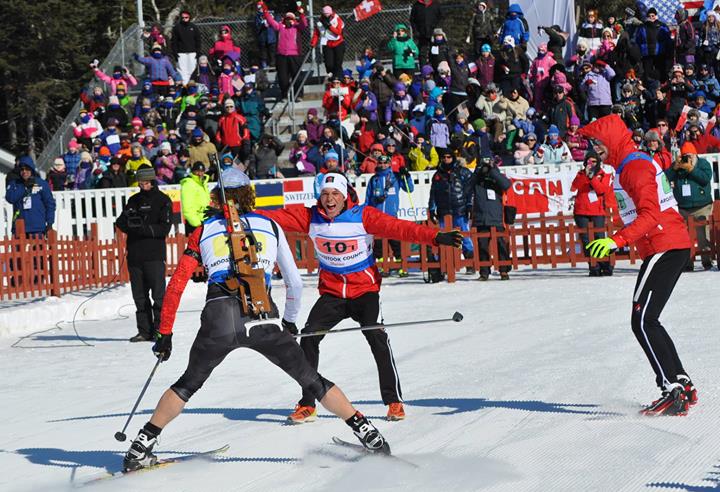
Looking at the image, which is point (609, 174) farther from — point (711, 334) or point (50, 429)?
point (50, 429)

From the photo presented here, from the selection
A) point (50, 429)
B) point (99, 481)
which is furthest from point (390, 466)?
point (50, 429)

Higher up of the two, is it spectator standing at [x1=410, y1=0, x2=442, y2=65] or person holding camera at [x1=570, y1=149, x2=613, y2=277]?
spectator standing at [x1=410, y1=0, x2=442, y2=65]

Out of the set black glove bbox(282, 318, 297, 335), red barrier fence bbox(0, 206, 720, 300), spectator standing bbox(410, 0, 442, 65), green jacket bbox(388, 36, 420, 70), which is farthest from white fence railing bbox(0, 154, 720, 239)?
black glove bbox(282, 318, 297, 335)

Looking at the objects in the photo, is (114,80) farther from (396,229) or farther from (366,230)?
(396,229)

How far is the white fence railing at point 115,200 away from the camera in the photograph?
21812 millimetres

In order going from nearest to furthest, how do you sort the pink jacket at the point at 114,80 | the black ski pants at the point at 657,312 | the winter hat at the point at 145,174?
1. the black ski pants at the point at 657,312
2. the winter hat at the point at 145,174
3. the pink jacket at the point at 114,80

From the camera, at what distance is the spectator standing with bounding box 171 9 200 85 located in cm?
2895

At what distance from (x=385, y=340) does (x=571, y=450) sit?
1822mm

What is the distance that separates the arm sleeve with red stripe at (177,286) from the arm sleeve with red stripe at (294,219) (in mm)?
1105

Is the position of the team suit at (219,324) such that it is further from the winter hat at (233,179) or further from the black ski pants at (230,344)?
the winter hat at (233,179)

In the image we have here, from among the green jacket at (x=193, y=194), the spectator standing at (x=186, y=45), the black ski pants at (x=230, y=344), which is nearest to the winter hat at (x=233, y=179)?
the black ski pants at (x=230, y=344)

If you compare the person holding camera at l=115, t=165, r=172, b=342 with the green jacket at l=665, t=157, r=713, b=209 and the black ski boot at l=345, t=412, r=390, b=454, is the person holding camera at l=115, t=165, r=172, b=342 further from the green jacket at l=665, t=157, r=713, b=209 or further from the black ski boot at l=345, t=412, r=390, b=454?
the green jacket at l=665, t=157, r=713, b=209

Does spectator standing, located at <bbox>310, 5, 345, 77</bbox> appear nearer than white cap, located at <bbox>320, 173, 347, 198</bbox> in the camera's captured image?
No

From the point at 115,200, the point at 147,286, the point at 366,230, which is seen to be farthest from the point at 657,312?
the point at 115,200
